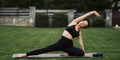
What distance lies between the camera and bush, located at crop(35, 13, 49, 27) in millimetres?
38719

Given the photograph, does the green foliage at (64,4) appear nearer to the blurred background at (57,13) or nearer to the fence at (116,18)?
the blurred background at (57,13)

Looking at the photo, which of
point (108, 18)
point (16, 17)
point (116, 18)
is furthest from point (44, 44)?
point (116, 18)

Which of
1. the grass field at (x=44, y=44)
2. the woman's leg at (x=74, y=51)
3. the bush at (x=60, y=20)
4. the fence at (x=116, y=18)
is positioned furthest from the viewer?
the fence at (x=116, y=18)

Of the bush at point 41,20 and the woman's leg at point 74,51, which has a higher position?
the woman's leg at point 74,51

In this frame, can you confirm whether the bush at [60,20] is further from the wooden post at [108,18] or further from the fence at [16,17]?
the wooden post at [108,18]

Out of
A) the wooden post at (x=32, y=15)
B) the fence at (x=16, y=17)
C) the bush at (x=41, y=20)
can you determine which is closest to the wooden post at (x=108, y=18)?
the bush at (x=41, y=20)

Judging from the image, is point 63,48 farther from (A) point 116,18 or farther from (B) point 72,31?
(A) point 116,18

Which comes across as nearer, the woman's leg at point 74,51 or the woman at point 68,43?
the woman at point 68,43

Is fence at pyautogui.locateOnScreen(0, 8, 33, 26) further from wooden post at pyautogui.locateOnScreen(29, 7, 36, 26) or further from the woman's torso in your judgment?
the woman's torso

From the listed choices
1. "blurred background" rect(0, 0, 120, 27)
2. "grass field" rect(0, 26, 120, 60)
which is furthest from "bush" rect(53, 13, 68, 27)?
"grass field" rect(0, 26, 120, 60)

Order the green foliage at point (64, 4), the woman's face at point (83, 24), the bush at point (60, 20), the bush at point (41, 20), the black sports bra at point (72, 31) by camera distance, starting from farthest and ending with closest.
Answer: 1. the green foliage at point (64, 4)
2. the bush at point (60, 20)
3. the bush at point (41, 20)
4. the black sports bra at point (72, 31)
5. the woman's face at point (83, 24)

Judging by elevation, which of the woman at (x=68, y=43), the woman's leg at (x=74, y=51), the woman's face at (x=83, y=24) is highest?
the woman's face at (x=83, y=24)

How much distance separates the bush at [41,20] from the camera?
38.7 metres

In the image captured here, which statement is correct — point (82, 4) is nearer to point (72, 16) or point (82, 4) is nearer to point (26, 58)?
point (72, 16)
